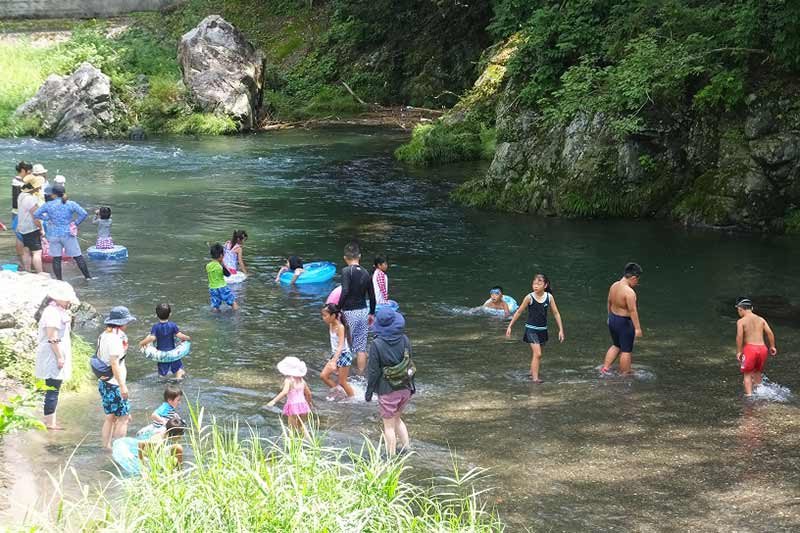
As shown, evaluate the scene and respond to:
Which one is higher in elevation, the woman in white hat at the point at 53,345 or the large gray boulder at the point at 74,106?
the large gray boulder at the point at 74,106

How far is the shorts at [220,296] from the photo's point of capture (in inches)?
Result: 647

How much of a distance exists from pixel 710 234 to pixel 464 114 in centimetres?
1258

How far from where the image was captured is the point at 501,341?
1546 centimetres

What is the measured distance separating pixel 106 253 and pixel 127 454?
11.0m

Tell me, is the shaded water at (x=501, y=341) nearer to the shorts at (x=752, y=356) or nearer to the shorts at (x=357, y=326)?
the shorts at (x=752, y=356)

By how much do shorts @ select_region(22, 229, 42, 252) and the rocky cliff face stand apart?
39.0 feet

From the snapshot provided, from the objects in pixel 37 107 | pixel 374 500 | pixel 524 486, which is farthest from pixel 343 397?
pixel 37 107

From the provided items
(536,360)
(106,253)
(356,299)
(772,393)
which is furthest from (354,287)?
(106,253)

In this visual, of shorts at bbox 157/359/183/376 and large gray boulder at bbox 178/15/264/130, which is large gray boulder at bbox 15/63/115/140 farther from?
shorts at bbox 157/359/183/376

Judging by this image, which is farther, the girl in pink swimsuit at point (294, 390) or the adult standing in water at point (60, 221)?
the adult standing in water at point (60, 221)

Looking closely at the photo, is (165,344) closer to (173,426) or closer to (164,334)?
(164,334)

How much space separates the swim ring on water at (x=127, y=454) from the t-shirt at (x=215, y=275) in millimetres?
6183

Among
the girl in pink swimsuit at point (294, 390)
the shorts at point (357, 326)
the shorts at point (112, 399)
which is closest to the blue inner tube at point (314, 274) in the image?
the shorts at point (357, 326)

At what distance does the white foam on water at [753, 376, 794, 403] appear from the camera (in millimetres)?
12695
